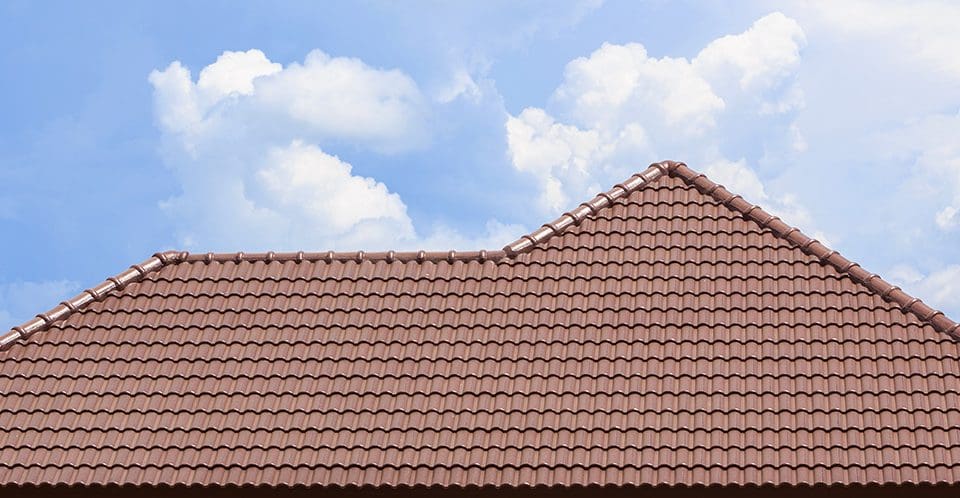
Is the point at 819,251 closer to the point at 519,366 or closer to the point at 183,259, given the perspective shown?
the point at 519,366

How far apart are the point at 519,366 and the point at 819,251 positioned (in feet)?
13.4

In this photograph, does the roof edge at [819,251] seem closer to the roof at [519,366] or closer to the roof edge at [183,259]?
the roof at [519,366]

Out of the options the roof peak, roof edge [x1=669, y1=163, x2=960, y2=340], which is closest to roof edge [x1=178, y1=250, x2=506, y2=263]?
the roof peak

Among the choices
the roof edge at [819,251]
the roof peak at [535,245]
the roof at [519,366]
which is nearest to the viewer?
the roof at [519,366]

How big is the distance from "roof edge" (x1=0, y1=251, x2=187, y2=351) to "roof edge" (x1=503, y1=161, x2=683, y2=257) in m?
4.44

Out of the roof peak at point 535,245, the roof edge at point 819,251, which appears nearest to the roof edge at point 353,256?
the roof peak at point 535,245

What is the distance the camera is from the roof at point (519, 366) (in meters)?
13.7

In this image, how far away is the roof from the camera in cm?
1373

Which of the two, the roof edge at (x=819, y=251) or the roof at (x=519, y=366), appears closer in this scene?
the roof at (x=519, y=366)

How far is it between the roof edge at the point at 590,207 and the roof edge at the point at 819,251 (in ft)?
0.66

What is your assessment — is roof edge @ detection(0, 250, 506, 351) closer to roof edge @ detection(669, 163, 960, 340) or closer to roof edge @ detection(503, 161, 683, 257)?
roof edge @ detection(503, 161, 683, 257)

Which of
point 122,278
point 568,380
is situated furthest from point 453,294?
point 122,278

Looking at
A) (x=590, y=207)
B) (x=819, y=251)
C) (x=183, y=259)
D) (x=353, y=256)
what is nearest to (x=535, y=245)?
(x=590, y=207)

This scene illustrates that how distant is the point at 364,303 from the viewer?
53.6 ft
